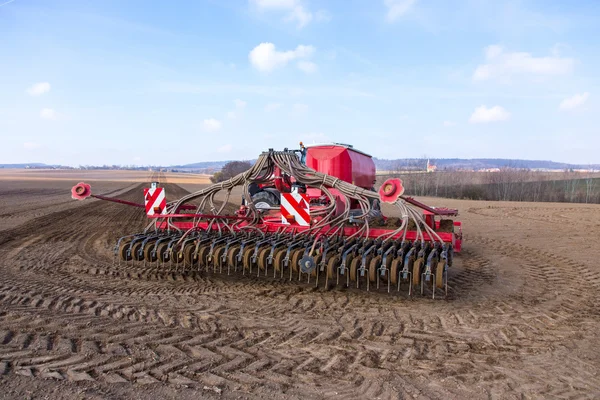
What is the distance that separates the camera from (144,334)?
370cm

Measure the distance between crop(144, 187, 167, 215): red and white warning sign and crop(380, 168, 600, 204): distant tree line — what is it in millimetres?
31173

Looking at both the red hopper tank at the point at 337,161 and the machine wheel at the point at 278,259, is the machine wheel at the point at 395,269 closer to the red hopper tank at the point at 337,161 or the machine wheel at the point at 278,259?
the machine wheel at the point at 278,259

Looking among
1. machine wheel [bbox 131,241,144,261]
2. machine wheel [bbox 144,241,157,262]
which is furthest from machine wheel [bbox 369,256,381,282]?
machine wheel [bbox 131,241,144,261]

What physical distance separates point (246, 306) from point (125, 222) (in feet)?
31.6

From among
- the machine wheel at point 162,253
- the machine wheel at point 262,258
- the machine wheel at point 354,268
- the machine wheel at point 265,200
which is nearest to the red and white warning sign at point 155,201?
the machine wheel at point 162,253

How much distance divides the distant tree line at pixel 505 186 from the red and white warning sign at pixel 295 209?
30106 millimetres

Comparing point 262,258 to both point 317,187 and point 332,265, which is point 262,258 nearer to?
point 332,265

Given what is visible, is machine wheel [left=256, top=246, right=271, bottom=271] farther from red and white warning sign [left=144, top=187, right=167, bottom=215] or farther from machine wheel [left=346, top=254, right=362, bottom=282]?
red and white warning sign [left=144, top=187, right=167, bottom=215]

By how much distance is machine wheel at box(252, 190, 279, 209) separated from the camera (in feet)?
26.5

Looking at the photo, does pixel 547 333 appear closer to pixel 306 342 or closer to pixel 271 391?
pixel 306 342

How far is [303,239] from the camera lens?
19.5ft

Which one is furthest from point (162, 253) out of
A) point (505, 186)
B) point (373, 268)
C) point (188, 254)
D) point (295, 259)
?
point (505, 186)

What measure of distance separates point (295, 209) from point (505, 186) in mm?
31634

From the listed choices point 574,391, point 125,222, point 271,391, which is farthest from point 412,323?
point 125,222
